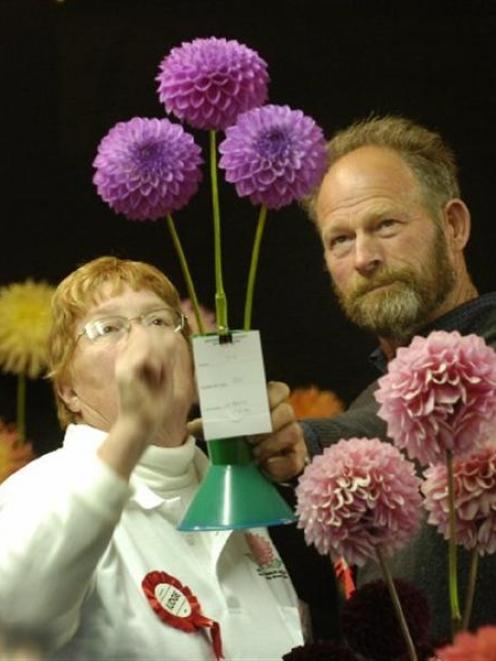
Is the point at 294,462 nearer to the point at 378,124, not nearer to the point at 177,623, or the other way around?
the point at 177,623

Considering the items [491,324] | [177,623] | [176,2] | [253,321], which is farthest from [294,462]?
[176,2]

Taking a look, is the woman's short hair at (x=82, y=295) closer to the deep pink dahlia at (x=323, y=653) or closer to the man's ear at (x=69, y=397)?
the man's ear at (x=69, y=397)

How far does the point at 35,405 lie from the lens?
186 centimetres

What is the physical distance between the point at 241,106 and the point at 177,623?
1.64 feet

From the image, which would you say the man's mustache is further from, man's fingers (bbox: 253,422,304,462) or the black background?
man's fingers (bbox: 253,422,304,462)

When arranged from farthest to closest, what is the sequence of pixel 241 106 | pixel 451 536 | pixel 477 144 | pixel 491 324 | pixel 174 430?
pixel 477 144
pixel 491 324
pixel 174 430
pixel 241 106
pixel 451 536

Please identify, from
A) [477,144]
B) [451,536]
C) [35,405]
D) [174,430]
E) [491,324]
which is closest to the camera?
[451,536]

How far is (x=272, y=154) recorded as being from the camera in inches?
42.6

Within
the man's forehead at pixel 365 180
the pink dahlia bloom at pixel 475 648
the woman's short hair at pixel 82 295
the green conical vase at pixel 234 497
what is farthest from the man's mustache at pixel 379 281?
the pink dahlia bloom at pixel 475 648

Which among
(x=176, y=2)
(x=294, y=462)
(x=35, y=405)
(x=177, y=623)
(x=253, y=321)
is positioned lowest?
(x=177, y=623)

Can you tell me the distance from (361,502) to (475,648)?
0.19 m

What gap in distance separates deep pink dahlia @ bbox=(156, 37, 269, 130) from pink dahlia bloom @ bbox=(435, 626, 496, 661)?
0.52 meters

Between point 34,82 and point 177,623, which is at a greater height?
point 34,82

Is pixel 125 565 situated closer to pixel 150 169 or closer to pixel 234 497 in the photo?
pixel 234 497
